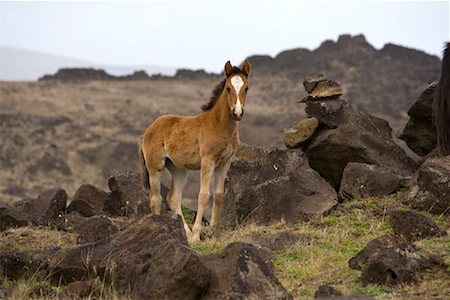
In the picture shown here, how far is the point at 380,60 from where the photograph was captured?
71125mm

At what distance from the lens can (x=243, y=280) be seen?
713 centimetres

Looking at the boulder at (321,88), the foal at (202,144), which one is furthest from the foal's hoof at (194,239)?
the boulder at (321,88)

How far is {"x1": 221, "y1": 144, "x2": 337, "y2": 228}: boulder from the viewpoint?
12.3 meters

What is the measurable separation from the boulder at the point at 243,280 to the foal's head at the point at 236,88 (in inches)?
151

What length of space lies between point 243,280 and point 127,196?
26.5 ft

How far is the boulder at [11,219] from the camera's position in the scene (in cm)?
1334

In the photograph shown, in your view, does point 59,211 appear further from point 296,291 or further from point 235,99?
point 296,291

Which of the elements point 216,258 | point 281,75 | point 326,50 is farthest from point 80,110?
point 216,258

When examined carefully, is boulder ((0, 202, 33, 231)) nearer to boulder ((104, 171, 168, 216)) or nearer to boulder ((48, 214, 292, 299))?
boulder ((104, 171, 168, 216))

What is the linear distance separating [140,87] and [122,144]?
61.3 ft

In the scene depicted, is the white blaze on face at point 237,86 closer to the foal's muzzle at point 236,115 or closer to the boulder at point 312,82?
the foal's muzzle at point 236,115

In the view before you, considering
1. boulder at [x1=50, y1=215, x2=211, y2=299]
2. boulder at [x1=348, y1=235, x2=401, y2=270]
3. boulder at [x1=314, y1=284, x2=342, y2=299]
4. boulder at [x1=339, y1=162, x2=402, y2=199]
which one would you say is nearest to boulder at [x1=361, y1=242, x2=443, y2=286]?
boulder at [x1=348, y1=235, x2=401, y2=270]

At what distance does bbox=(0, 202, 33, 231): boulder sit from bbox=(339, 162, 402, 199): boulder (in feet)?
19.5

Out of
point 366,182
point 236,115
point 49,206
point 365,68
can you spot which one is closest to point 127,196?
point 49,206
